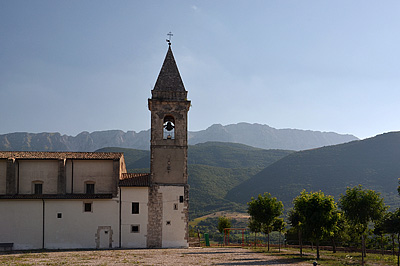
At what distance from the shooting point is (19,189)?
116 feet

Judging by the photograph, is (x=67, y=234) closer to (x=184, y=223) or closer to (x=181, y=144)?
(x=184, y=223)

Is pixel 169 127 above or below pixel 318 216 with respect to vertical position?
above

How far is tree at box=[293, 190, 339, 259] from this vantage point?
85.5 ft

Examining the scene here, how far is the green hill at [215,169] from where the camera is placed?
4035 inches

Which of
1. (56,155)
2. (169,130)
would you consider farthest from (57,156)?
(169,130)

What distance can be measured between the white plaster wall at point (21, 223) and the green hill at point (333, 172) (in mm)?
69941

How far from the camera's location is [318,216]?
26203mm

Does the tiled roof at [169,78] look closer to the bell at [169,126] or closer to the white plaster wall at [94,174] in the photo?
the bell at [169,126]

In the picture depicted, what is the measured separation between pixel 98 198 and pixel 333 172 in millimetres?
83313

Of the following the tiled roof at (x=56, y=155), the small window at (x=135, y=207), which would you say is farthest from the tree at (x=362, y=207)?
the tiled roof at (x=56, y=155)

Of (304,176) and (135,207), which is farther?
(304,176)

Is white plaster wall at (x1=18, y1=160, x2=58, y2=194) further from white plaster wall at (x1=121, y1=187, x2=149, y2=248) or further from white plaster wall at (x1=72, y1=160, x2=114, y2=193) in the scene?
white plaster wall at (x1=121, y1=187, x2=149, y2=248)

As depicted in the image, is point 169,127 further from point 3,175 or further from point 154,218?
point 3,175

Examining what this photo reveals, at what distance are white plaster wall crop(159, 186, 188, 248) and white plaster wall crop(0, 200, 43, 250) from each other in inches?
414
